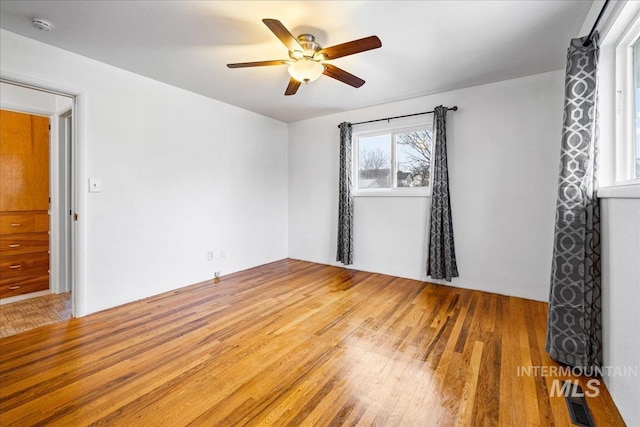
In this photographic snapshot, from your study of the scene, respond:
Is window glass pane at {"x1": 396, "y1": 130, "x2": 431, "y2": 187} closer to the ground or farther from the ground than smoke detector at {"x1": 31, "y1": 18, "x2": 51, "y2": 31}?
closer to the ground

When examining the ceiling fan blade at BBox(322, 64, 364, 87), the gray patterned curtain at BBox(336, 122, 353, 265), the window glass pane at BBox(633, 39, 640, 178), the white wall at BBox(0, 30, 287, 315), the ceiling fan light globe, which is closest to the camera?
the window glass pane at BBox(633, 39, 640, 178)

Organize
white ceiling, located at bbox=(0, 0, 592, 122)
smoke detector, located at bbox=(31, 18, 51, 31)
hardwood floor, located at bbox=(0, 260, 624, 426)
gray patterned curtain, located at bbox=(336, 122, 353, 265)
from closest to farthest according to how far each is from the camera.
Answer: hardwood floor, located at bbox=(0, 260, 624, 426) < white ceiling, located at bbox=(0, 0, 592, 122) < smoke detector, located at bbox=(31, 18, 51, 31) < gray patterned curtain, located at bbox=(336, 122, 353, 265)

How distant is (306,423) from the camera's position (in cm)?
141

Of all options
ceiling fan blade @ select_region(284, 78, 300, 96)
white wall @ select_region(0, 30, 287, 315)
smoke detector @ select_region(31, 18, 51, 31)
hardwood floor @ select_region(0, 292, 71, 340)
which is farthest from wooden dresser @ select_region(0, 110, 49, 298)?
ceiling fan blade @ select_region(284, 78, 300, 96)

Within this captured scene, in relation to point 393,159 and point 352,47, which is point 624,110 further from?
point 393,159

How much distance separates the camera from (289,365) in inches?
74.5

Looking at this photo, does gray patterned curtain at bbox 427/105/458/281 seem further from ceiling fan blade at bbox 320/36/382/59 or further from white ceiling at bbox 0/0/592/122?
ceiling fan blade at bbox 320/36/382/59

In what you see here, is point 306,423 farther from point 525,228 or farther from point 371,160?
point 371,160

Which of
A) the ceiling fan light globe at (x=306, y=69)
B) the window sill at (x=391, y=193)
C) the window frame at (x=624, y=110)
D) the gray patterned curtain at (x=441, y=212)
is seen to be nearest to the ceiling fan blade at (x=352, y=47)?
the ceiling fan light globe at (x=306, y=69)

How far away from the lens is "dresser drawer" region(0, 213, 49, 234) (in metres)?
3.06

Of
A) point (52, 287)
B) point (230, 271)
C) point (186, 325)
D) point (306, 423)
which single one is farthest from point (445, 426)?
point (52, 287)

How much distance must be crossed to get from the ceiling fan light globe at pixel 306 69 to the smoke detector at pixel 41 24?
5.97ft

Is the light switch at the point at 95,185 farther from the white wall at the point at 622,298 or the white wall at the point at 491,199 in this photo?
the white wall at the point at 622,298

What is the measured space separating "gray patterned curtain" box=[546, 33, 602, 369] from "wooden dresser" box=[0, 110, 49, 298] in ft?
16.5
